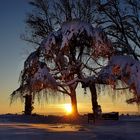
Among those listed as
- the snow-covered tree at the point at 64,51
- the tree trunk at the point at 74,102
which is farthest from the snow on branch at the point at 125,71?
the tree trunk at the point at 74,102

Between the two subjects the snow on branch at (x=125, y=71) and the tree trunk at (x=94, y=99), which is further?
the tree trunk at (x=94, y=99)

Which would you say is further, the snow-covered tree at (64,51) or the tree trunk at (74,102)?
the tree trunk at (74,102)

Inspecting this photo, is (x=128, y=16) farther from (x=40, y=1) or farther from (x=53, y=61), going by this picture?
(x=40, y=1)

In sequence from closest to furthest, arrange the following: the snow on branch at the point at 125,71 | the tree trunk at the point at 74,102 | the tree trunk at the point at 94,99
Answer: the snow on branch at the point at 125,71 < the tree trunk at the point at 94,99 < the tree trunk at the point at 74,102

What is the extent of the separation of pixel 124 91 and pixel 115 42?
6.56 m

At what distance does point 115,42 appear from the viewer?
36.7 m

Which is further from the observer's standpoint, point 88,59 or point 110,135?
point 88,59

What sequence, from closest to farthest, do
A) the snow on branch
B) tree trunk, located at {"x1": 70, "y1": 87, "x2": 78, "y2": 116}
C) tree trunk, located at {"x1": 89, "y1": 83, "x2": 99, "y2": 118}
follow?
the snow on branch, tree trunk, located at {"x1": 89, "y1": 83, "x2": 99, "y2": 118}, tree trunk, located at {"x1": 70, "y1": 87, "x2": 78, "y2": 116}

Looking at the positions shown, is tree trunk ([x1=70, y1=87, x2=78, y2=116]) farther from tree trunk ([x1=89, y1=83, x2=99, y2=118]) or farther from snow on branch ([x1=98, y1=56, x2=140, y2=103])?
snow on branch ([x1=98, y1=56, x2=140, y2=103])

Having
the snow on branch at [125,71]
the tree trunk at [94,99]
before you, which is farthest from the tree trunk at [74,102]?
the snow on branch at [125,71]

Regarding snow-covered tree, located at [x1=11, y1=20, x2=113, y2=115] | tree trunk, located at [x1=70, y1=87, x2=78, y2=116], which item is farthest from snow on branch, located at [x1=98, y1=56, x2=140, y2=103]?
tree trunk, located at [x1=70, y1=87, x2=78, y2=116]

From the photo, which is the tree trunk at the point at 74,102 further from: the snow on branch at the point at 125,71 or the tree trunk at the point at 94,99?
the snow on branch at the point at 125,71

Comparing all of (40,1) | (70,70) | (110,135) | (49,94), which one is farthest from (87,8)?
(110,135)

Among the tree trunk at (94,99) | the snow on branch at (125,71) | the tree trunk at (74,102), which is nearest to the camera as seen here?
the snow on branch at (125,71)
